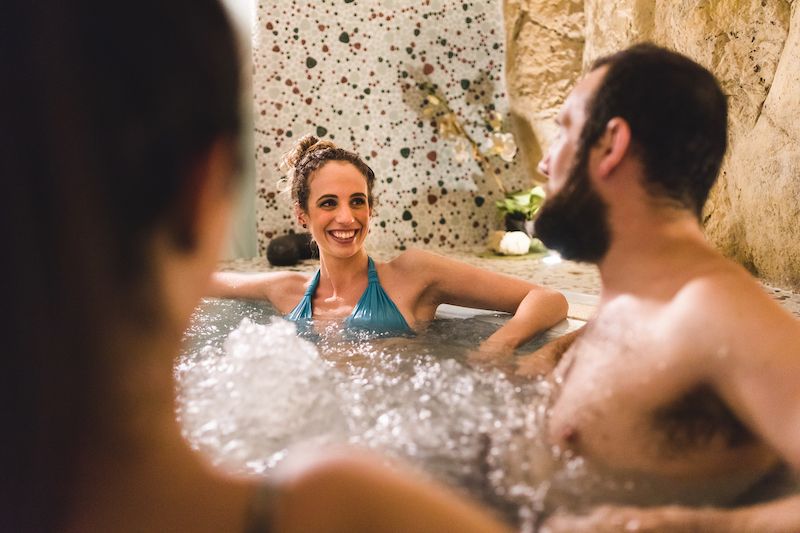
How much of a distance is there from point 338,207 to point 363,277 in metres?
0.37

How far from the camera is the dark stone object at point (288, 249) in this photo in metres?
4.72

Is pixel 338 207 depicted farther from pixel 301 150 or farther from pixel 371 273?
pixel 301 150

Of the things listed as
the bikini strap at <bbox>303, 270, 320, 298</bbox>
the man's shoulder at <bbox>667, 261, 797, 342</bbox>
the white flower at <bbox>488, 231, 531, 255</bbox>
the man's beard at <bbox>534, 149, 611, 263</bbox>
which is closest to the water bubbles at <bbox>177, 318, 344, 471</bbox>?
the bikini strap at <bbox>303, 270, 320, 298</bbox>

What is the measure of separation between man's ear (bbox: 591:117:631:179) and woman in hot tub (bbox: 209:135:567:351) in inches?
47.1

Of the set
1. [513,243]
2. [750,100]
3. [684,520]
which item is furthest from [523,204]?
[684,520]

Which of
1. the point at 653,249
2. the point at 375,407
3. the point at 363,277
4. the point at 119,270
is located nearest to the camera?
the point at 119,270

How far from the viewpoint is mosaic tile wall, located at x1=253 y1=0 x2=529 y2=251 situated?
5.16 metres

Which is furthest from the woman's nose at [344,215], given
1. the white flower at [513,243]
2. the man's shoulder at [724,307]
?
the white flower at [513,243]

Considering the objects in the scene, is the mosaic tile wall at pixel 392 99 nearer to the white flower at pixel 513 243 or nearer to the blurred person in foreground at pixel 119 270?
the white flower at pixel 513 243

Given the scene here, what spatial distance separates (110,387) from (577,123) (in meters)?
1.19

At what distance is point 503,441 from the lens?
143 centimetres

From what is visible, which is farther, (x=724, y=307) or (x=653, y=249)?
(x=653, y=249)

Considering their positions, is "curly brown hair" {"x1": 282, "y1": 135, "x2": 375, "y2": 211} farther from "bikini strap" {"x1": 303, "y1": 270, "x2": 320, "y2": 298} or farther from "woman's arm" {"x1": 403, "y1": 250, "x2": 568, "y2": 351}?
"woman's arm" {"x1": 403, "y1": 250, "x2": 568, "y2": 351}

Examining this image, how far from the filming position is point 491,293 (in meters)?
2.68
